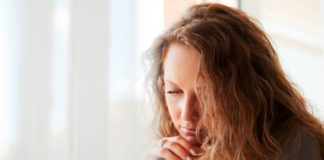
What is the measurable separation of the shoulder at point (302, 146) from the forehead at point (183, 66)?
0.25 m

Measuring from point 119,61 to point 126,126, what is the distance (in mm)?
192

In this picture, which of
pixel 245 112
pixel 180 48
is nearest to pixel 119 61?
pixel 180 48

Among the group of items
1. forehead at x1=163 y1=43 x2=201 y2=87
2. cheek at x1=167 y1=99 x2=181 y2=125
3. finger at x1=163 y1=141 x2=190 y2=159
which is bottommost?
finger at x1=163 y1=141 x2=190 y2=159

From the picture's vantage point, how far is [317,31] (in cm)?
194

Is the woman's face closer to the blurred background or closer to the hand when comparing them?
the hand

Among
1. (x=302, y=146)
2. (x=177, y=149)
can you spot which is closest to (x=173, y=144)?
(x=177, y=149)

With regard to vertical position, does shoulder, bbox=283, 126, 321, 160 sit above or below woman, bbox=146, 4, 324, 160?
below

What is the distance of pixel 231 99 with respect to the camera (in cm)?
114

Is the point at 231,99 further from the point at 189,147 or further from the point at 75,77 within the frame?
the point at 75,77

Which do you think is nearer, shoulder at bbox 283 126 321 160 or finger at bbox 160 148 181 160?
shoulder at bbox 283 126 321 160

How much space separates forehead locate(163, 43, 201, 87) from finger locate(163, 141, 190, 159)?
0.51 ft

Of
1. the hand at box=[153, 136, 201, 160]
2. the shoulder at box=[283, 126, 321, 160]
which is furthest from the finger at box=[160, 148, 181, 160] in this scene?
the shoulder at box=[283, 126, 321, 160]

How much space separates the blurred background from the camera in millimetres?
1146

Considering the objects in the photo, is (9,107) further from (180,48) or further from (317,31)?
(317,31)
